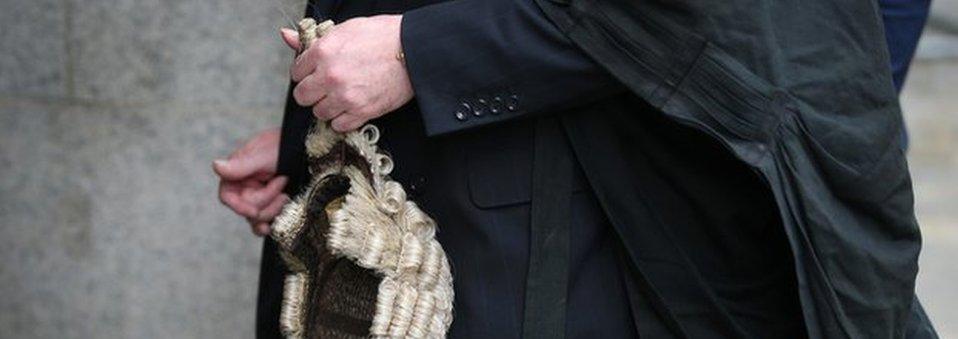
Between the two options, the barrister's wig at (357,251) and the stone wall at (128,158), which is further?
the stone wall at (128,158)

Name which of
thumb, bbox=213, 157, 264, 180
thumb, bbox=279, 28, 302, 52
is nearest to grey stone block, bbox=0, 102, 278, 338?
thumb, bbox=213, 157, 264, 180

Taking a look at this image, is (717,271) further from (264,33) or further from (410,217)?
(264,33)

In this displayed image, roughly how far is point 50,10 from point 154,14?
0.22m

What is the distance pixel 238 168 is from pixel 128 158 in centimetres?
118

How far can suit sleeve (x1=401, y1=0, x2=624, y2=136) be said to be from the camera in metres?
2.25

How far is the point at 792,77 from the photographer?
87.8 inches

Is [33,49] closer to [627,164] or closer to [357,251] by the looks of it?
[357,251]

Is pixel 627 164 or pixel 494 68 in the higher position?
pixel 494 68

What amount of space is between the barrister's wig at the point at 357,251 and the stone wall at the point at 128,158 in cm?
137

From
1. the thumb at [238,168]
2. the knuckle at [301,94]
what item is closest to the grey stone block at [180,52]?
the thumb at [238,168]

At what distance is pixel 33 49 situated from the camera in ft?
12.6

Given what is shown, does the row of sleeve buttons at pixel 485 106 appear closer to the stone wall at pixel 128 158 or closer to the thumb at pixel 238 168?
the thumb at pixel 238 168

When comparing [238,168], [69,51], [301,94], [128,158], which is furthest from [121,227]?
[301,94]

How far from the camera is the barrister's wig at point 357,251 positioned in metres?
2.28
